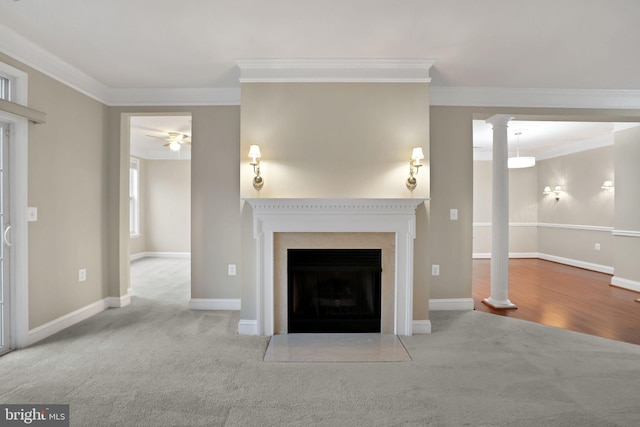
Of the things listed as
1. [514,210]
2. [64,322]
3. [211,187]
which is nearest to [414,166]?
[211,187]

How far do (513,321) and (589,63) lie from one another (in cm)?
266

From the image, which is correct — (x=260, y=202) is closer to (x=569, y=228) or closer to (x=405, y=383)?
(x=405, y=383)

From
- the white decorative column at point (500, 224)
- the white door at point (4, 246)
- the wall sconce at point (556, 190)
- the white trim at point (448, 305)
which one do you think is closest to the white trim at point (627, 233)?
the white decorative column at point (500, 224)

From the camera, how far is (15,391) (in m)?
2.08

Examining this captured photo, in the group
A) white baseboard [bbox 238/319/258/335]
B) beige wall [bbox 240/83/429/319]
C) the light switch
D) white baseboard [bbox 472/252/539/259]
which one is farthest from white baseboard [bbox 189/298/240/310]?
white baseboard [bbox 472/252/539/259]

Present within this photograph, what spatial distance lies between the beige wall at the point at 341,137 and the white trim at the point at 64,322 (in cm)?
217

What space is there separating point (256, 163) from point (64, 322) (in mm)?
2472

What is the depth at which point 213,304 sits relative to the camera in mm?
3850

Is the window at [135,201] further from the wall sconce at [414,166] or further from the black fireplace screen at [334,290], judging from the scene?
the wall sconce at [414,166]

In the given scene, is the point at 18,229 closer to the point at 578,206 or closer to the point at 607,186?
the point at 607,186

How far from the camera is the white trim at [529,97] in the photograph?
3.76 meters

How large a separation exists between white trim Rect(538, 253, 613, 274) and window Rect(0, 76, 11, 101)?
8.92m

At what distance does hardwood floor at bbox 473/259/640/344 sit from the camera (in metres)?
3.36

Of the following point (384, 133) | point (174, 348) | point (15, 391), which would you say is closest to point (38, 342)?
point (15, 391)
